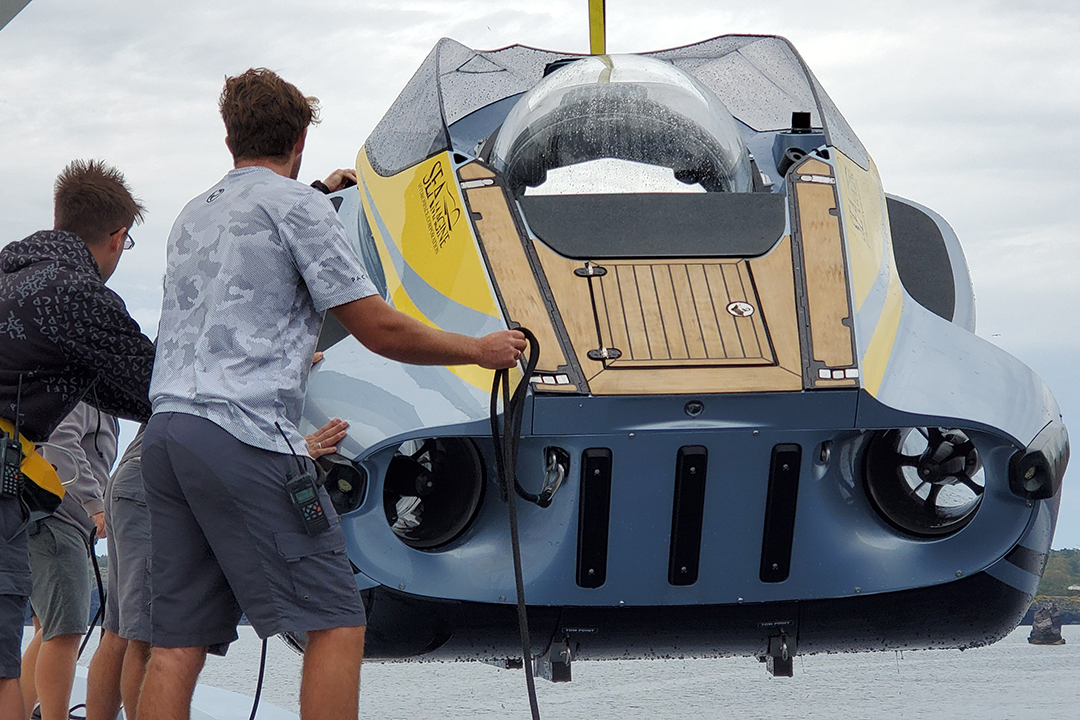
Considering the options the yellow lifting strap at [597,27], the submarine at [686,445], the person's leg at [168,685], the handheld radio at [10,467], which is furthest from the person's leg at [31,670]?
the yellow lifting strap at [597,27]

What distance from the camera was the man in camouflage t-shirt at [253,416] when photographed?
1.74 metres

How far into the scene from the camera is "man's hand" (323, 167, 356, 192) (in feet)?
11.1

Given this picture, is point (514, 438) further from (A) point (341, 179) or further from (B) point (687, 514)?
(A) point (341, 179)

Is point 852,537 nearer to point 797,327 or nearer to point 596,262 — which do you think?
point 797,327

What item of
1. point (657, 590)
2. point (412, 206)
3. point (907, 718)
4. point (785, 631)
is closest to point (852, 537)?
point (785, 631)

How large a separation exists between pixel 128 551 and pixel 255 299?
1150 millimetres

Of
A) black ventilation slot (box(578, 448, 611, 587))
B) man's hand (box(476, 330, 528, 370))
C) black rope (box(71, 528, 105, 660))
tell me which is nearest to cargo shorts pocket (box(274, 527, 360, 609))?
man's hand (box(476, 330, 528, 370))

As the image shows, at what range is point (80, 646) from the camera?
2932 millimetres

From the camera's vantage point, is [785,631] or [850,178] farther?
[850,178]

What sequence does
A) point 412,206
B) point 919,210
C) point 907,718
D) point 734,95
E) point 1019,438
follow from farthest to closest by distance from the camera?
point 907,718
point 734,95
point 919,210
point 412,206
point 1019,438

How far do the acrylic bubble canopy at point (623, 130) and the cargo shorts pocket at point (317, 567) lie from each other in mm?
1345

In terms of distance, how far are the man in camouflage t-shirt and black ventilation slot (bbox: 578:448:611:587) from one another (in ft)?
1.31

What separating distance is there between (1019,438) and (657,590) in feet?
2.64

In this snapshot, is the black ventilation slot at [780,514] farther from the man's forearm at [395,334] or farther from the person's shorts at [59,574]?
the person's shorts at [59,574]
